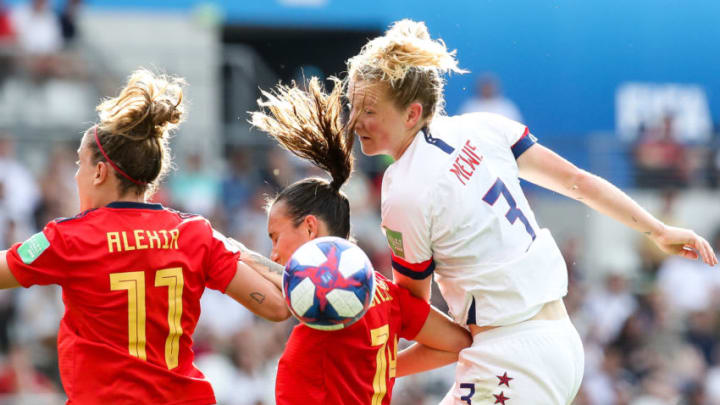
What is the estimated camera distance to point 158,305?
3.56 metres

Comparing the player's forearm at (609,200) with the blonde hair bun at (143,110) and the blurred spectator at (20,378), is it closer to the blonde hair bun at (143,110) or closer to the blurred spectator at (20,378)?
the blonde hair bun at (143,110)

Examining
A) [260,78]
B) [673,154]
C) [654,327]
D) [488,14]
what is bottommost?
[654,327]

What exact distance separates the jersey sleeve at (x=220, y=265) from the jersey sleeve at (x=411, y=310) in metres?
0.72

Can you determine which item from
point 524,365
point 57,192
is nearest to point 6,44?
point 57,192

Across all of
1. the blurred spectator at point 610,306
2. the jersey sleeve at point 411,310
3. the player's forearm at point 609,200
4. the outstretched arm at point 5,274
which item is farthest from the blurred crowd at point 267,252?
the outstretched arm at point 5,274

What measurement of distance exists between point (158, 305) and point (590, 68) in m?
11.8

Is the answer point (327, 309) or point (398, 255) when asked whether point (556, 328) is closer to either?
point (398, 255)

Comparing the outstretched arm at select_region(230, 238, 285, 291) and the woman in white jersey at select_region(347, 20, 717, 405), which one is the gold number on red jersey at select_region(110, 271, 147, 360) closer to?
the outstretched arm at select_region(230, 238, 285, 291)

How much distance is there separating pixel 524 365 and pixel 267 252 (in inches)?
247

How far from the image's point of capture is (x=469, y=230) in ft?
12.6

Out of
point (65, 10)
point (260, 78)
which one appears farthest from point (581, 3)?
point (65, 10)

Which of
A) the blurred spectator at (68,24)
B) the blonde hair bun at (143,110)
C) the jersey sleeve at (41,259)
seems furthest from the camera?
the blurred spectator at (68,24)

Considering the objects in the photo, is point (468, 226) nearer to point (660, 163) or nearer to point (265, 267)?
point (265, 267)

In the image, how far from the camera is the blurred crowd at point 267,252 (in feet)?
29.3
